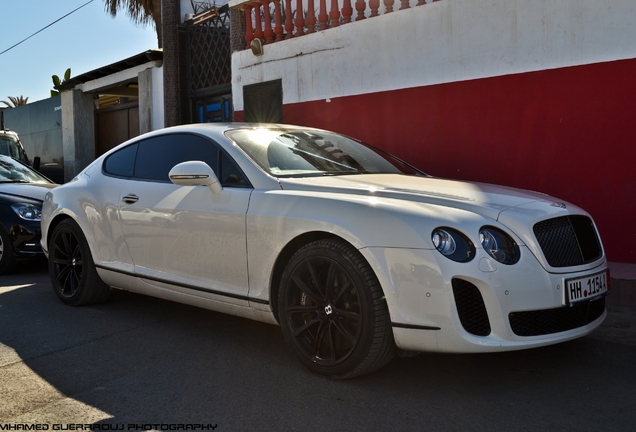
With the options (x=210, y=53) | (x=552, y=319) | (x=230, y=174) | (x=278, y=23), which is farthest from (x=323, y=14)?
(x=552, y=319)

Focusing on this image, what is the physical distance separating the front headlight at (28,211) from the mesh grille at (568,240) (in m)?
5.79

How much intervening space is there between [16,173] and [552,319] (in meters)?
7.46

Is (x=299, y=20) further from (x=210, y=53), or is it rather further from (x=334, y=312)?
(x=334, y=312)

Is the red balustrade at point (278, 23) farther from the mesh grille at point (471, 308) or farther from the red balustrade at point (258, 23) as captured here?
the mesh grille at point (471, 308)

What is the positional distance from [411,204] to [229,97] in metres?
10.1

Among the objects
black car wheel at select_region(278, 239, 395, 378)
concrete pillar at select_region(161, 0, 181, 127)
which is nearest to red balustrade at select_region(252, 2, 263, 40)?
concrete pillar at select_region(161, 0, 181, 127)

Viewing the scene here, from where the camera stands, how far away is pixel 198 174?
445 centimetres

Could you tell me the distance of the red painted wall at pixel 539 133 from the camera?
6.71 metres

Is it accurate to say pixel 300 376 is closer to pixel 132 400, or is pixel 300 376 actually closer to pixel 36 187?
pixel 132 400

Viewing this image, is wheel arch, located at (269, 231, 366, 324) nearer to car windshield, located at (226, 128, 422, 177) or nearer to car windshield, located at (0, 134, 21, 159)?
car windshield, located at (226, 128, 422, 177)

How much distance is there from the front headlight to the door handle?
9.59 ft

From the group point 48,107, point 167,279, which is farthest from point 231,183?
point 48,107

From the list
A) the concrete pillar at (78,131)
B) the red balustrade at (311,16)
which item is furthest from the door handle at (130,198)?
the concrete pillar at (78,131)

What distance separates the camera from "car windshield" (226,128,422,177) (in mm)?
4531
